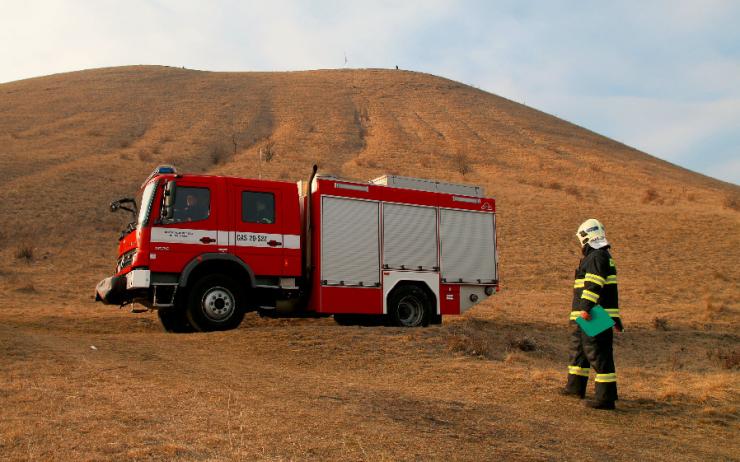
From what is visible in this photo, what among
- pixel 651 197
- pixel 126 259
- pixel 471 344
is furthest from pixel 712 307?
pixel 651 197

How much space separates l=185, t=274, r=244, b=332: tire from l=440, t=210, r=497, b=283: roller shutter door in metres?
4.55

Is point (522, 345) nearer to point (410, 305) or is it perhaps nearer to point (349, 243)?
point (410, 305)

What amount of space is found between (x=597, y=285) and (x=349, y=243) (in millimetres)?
6231

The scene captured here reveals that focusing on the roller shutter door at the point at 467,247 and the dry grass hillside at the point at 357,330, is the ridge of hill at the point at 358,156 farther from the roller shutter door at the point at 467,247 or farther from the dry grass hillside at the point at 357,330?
the roller shutter door at the point at 467,247

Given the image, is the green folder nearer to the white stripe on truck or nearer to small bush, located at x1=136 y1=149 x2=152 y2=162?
the white stripe on truck

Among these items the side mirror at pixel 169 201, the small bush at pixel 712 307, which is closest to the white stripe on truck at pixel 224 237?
the side mirror at pixel 169 201

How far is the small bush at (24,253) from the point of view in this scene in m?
22.0

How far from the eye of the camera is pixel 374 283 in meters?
13.4

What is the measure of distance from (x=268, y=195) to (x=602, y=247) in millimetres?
6673

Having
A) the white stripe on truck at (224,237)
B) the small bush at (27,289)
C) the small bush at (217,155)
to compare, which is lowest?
the small bush at (27,289)

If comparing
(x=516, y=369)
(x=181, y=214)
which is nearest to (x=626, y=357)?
(x=516, y=369)

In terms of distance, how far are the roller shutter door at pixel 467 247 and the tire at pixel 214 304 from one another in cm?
455

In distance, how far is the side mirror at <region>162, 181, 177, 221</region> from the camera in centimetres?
1177

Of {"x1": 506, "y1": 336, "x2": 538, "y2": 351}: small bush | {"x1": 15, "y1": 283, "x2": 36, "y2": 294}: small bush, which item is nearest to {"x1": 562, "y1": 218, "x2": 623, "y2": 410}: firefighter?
{"x1": 506, "y1": 336, "x2": 538, "y2": 351}: small bush
